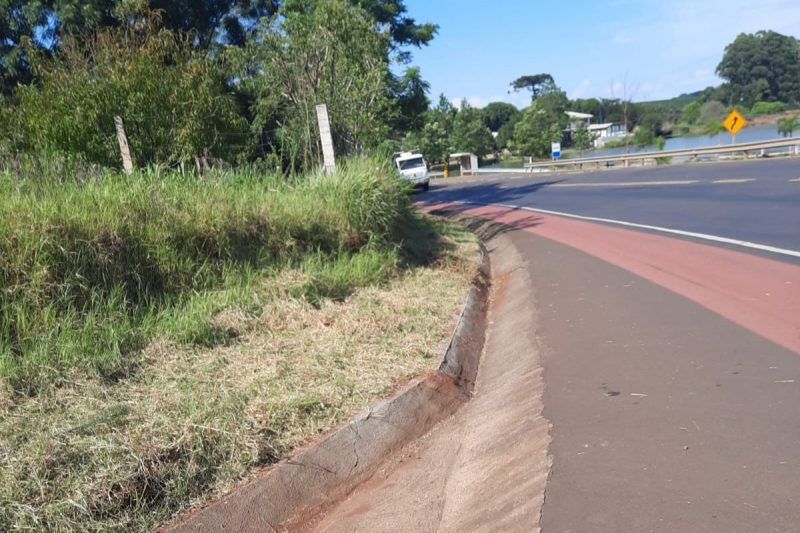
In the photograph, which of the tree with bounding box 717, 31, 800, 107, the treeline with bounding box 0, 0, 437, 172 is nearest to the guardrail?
the treeline with bounding box 0, 0, 437, 172

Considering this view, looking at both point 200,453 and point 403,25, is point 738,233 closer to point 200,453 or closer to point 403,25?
point 200,453

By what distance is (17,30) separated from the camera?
17891 mm

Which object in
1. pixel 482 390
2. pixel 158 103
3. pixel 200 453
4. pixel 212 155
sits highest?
pixel 158 103

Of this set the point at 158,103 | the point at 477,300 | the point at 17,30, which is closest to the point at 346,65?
the point at 158,103

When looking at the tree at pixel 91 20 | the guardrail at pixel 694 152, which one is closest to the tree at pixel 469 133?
the guardrail at pixel 694 152

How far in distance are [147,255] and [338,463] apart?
297 cm

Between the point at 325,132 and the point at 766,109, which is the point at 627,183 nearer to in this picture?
the point at 325,132

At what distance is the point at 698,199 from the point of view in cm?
1677

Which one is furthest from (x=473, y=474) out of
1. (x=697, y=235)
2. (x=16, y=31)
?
(x=16, y=31)

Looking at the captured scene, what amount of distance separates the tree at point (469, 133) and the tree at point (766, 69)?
111 ft

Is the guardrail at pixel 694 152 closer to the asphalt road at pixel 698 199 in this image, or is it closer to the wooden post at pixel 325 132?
the asphalt road at pixel 698 199

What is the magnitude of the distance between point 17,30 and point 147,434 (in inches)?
706

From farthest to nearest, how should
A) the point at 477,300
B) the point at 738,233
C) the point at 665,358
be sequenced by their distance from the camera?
1. the point at 738,233
2. the point at 477,300
3. the point at 665,358

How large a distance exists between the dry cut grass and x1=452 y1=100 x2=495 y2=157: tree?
67080 millimetres
